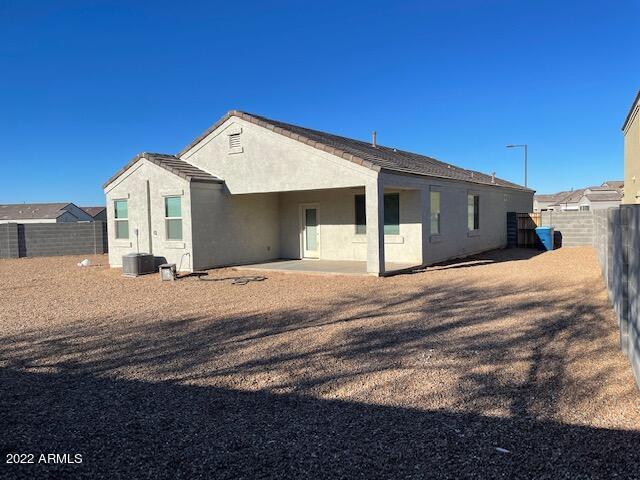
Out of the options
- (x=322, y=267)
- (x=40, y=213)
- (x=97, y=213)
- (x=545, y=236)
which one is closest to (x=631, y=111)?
(x=545, y=236)

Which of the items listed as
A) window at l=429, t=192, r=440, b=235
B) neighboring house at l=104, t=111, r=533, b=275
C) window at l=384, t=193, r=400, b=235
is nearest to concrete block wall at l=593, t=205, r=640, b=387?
neighboring house at l=104, t=111, r=533, b=275

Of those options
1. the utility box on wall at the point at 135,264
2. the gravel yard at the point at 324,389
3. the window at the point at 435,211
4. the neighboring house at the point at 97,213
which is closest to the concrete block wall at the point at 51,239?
the utility box on wall at the point at 135,264

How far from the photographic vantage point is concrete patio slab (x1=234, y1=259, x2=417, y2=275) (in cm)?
1451

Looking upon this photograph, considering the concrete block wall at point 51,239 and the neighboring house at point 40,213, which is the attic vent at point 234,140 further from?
the neighboring house at point 40,213

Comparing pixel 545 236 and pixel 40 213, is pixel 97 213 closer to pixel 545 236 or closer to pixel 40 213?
pixel 40 213

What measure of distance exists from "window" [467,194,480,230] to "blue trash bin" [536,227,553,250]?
14.2 feet

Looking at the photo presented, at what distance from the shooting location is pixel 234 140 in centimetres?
1636

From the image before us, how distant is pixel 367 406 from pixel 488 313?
480 cm

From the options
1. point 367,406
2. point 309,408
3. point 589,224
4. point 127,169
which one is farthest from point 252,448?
point 589,224

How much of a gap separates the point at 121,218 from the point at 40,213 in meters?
55.7

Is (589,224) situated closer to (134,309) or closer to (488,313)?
(488,313)

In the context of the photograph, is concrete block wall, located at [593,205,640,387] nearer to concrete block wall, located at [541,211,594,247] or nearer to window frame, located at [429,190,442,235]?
window frame, located at [429,190,442,235]

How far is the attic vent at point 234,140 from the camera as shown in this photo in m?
16.3

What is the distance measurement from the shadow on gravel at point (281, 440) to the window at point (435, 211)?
12.5 meters
